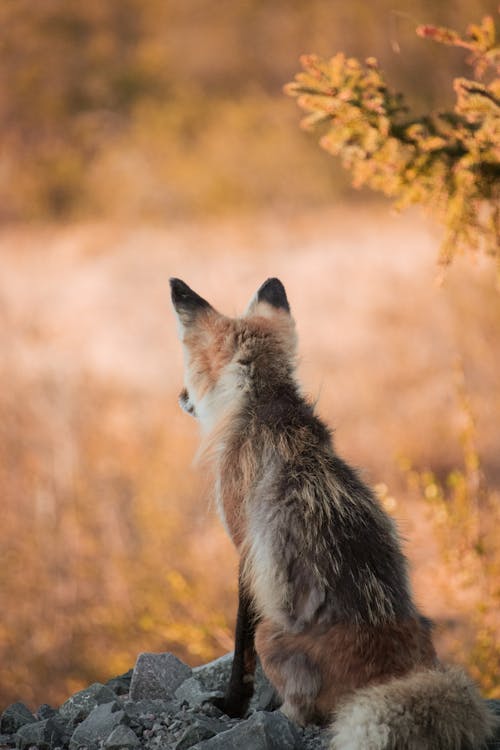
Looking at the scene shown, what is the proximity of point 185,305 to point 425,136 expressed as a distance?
1611 millimetres

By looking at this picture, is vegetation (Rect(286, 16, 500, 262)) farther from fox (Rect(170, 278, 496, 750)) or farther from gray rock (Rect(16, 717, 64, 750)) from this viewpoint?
gray rock (Rect(16, 717, 64, 750))

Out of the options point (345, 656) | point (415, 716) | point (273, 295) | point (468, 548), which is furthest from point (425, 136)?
point (468, 548)

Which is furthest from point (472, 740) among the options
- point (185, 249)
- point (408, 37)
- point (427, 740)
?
point (408, 37)

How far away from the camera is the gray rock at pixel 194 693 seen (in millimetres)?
3934

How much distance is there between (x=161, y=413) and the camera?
46.1 feet

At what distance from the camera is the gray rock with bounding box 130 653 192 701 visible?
414 centimetres

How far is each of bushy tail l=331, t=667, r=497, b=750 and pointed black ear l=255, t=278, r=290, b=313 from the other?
1.98 meters

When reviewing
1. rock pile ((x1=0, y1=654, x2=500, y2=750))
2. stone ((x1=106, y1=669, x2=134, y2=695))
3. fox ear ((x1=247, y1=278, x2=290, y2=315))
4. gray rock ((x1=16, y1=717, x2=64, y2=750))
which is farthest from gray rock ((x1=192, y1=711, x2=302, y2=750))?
fox ear ((x1=247, y1=278, x2=290, y2=315))

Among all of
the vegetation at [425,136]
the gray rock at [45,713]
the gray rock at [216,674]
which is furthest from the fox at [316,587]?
the vegetation at [425,136]

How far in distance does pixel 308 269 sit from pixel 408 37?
950 centimetres

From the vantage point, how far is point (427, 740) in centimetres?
302

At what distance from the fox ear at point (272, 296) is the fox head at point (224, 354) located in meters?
0.11

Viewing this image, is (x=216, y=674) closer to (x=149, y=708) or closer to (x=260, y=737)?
(x=149, y=708)

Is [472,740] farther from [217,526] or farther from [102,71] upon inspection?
[102,71]
